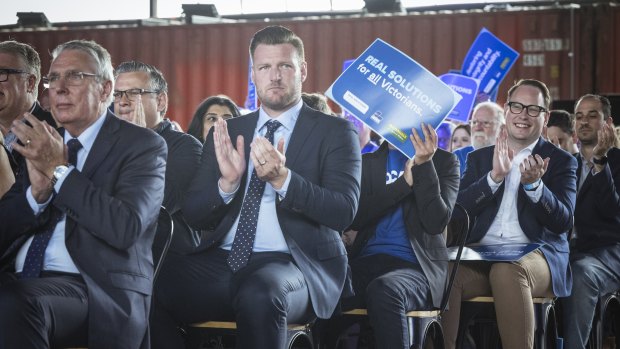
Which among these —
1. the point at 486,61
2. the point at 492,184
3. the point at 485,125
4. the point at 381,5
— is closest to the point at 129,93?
the point at 492,184

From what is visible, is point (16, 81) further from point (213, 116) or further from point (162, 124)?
point (213, 116)

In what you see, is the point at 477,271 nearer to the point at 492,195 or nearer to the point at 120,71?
the point at 492,195

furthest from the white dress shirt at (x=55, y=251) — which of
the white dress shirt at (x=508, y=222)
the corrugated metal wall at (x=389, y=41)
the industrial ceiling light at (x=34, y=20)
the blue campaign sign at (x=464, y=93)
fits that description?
the industrial ceiling light at (x=34, y=20)

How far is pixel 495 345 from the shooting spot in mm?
3984

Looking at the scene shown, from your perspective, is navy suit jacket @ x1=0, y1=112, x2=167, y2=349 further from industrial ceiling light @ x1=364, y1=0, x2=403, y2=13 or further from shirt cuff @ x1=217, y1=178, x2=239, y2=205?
industrial ceiling light @ x1=364, y1=0, x2=403, y2=13

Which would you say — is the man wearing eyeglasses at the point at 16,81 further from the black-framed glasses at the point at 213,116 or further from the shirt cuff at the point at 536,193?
the shirt cuff at the point at 536,193

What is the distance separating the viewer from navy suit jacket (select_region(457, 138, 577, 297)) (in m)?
3.76

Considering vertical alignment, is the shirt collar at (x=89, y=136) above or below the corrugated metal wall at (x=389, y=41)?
below

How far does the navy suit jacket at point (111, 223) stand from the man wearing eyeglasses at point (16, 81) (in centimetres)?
87

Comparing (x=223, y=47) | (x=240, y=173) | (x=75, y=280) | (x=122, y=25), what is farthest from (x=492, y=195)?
(x=122, y=25)

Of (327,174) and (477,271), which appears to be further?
(477,271)

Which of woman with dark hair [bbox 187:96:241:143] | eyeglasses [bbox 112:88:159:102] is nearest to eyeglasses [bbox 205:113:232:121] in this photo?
woman with dark hair [bbox 187:96:241:143]

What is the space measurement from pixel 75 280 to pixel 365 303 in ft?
3.81

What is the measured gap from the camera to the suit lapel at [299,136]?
2.97m
